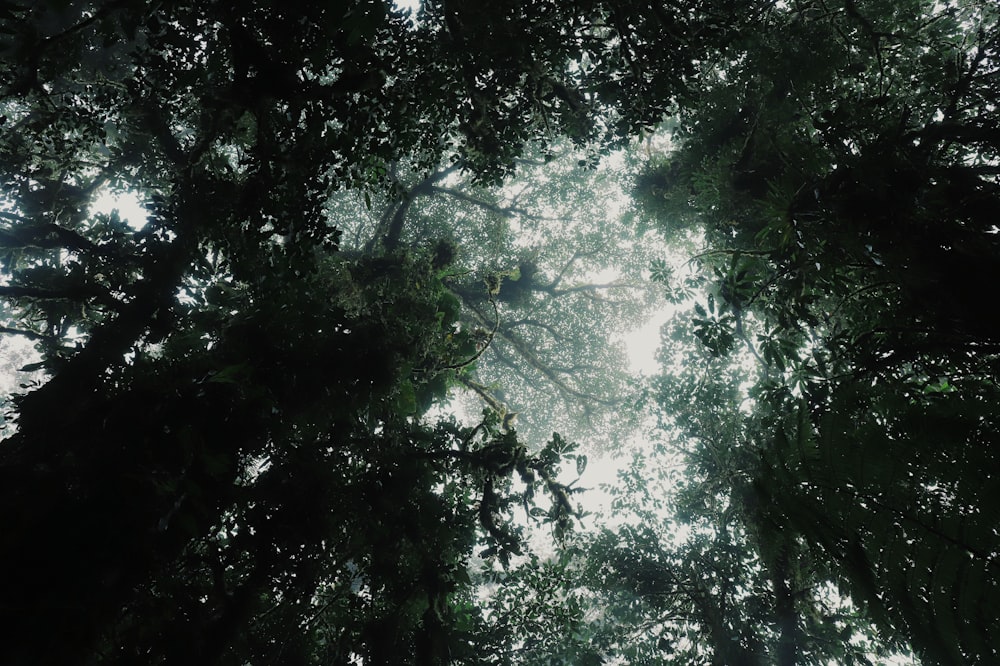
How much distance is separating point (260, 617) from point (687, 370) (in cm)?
1099

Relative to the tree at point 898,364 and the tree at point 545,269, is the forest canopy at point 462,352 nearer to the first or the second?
the tree at point 898,364

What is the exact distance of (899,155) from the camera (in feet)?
12.8

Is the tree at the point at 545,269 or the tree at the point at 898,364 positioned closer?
the tree at the point at 898,364

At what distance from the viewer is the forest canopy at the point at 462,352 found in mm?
3014

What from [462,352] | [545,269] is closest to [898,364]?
[462,352]

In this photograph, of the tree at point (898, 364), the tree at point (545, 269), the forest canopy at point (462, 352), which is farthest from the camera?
the tree at point (545, 269)

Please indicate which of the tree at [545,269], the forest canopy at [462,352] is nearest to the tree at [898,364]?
the forest canopy at [462,352]

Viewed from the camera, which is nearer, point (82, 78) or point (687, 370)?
A: point (687, 370)

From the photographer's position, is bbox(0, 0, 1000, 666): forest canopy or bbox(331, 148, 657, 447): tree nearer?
bbox(0, 0, 1000, 666): forest canopy

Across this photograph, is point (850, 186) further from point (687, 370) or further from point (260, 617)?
point (687, 370)

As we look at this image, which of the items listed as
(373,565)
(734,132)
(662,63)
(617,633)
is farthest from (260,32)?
(617,633)

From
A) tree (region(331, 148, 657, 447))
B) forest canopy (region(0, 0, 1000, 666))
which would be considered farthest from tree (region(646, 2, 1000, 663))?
tree (region(331, 148, 657, 447))

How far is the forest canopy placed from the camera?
3.01 m

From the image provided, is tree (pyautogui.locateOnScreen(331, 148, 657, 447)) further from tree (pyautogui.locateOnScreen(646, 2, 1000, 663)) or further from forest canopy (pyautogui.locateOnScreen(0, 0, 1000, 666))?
tree (pyautogui.locateOnScreen(646, 2, 1000, 663))
